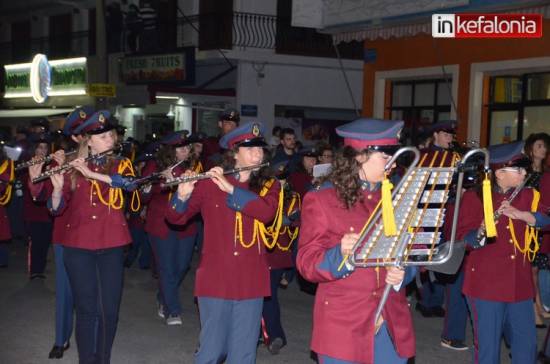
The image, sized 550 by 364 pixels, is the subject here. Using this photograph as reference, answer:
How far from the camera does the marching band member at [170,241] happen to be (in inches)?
356

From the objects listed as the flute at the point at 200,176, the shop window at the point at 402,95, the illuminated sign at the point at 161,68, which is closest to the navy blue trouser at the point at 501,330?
the flute at the point at 200,176

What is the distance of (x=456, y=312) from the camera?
834cm

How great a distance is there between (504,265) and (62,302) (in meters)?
3.87

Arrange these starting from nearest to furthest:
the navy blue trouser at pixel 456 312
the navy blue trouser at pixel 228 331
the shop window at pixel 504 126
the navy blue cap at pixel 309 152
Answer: the navy blue trouser at pixel 228 331 < the navy blue trouser at pixel 456 312 < the navy blue cap at pixel 309 152 < the shop window at pixel 504 126

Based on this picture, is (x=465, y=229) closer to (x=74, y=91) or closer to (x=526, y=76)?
(x=526, y=76)

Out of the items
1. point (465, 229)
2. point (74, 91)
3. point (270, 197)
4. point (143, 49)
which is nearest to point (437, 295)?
point (465, 229)

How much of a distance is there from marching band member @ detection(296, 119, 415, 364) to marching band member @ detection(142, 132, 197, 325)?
4.69 metres

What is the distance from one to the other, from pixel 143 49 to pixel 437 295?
1836 cm

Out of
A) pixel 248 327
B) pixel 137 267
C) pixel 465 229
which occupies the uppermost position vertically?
pixel 465 229

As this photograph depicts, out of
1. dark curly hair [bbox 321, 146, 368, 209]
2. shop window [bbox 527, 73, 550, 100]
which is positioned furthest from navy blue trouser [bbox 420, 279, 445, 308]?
dark curly hair [bbox 321, 146, 368, 209]

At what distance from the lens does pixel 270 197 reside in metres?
5.91

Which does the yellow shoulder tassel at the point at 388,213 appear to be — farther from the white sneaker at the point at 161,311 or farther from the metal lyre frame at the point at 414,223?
the white sneaker at the point at 161,311

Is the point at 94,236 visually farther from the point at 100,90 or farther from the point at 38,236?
the point at 100,90

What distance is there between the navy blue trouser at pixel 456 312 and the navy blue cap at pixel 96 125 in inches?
153
